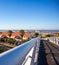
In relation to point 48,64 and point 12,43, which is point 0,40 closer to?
point 12,43

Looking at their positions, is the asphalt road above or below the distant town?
above

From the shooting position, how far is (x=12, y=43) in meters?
70.9

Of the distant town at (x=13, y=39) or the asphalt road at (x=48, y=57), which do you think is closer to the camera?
the asphalt road at (x=48, y=57)

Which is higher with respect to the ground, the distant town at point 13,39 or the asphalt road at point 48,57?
the asphalt road at point 48,57

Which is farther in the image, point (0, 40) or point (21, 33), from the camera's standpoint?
point (21, 33)

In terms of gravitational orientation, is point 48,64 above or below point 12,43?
above

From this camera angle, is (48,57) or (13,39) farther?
(13,39)

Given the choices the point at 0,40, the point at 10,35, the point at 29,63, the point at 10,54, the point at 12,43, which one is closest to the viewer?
the point at 10,54

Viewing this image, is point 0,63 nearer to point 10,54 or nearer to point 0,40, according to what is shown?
point 10,54

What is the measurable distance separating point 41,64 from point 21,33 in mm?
124223

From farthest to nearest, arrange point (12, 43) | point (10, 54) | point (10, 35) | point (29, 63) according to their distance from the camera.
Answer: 1. point (10, 35)
2. point (12, 43)
3. point (29, 63)
4. point (10, 54)

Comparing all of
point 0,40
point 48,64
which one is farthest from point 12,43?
point 48,64

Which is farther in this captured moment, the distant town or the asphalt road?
the distant town

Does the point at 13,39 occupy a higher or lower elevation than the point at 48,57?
lower
